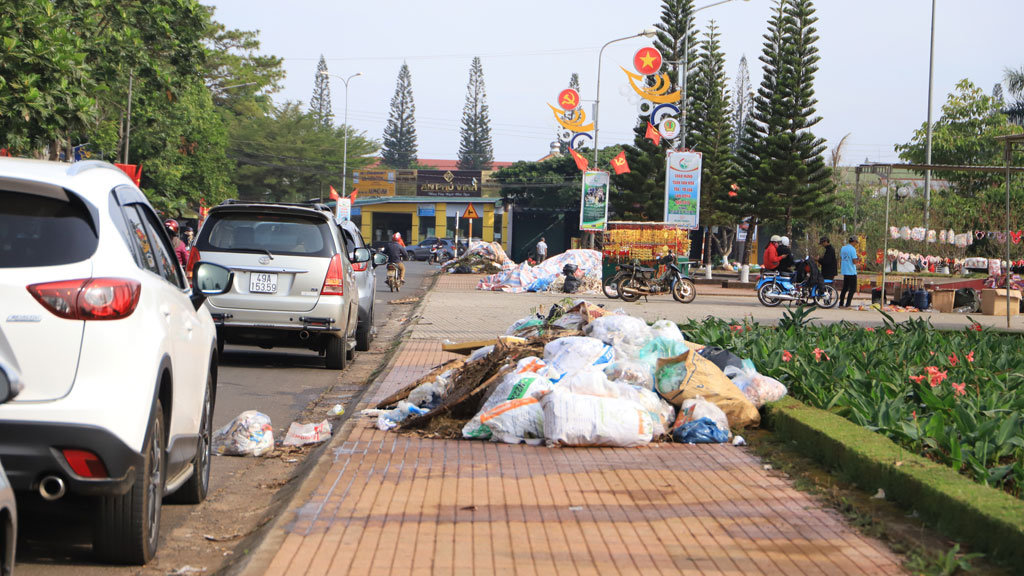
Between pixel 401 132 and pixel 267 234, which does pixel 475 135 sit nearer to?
pixel 401 132

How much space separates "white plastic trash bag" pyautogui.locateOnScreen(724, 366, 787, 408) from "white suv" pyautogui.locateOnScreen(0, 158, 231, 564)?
4.82 m

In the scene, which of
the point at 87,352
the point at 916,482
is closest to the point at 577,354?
the point at 916,482

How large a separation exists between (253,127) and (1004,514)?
7949cm

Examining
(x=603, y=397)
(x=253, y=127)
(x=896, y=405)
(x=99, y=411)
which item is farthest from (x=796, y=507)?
(x=253, y=127)


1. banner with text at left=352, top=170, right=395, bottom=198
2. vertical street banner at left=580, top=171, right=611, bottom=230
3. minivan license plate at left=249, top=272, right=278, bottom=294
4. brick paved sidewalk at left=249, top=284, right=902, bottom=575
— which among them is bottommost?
brick paved sidewalk at left=249, top=284, right=902, bottom=575

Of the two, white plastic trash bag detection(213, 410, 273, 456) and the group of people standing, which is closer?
white plastic trash bag detection(213, 410, 273, 456)

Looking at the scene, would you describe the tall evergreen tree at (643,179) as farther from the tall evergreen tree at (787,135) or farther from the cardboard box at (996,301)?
the cardboard box at (996,301)

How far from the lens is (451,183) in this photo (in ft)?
261

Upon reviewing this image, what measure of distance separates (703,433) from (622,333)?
1.75 meters

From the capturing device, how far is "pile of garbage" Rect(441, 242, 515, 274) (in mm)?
44000

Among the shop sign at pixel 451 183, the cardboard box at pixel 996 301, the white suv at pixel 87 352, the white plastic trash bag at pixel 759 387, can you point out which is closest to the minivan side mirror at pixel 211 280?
the white suv at pixel 87 352

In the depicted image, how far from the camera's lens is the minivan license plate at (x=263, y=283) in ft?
37.5

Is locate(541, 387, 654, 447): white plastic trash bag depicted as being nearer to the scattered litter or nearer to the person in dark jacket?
the scattered litter

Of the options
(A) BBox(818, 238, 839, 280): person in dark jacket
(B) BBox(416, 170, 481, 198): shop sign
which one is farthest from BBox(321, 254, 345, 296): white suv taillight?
(B) BBox(416, 170, 481, 198): shop sign
